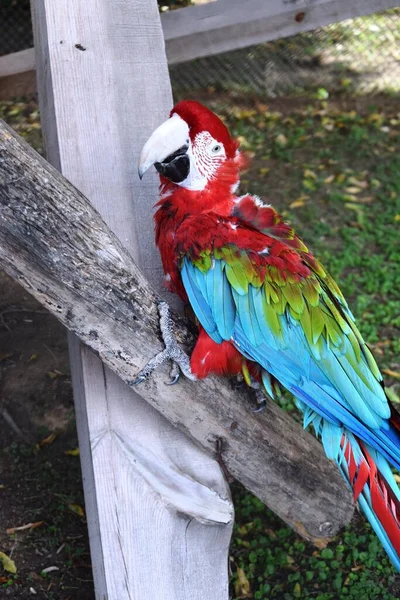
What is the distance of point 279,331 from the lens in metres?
1.67

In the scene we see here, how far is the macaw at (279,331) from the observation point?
165cm

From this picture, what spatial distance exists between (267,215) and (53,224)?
704mm

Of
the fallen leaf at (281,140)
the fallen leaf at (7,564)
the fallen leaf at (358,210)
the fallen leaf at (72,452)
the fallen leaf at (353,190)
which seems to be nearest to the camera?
the fallen leaf at (7,564)

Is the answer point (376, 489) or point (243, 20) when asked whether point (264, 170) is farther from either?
point (376, 489)

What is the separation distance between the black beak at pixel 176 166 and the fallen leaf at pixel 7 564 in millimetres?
1360

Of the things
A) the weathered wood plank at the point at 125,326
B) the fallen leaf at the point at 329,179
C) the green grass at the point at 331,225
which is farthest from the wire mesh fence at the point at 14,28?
the weathered wood plank at the point at 125,326

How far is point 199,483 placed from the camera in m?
1.67

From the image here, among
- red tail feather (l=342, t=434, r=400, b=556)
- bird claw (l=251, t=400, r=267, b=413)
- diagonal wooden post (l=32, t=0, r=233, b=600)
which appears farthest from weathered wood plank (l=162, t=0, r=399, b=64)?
red tail feather (l=342, t=434, r=400, b=556)

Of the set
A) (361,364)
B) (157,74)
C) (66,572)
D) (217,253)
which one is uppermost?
(157,74)

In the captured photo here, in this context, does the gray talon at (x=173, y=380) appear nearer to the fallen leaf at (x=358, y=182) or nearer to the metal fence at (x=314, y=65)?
the fallen leaf at (x=358, y=182)

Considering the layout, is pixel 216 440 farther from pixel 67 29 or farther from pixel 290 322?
pixel 67 29

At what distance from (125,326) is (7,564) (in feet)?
3.69

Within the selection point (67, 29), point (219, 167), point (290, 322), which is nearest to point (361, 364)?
point (290, 322)

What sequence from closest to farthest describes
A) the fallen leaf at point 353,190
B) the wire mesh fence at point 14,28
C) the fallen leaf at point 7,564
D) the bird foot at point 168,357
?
1. the bird foot at point 168,357
2. the fallen leaf at point 7,564
3. the fallen leaf at point 353,190
4. the wire mesh fence at point 14,28
